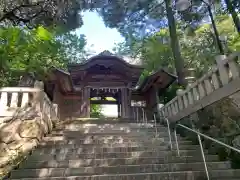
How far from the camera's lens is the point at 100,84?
39.7 ft

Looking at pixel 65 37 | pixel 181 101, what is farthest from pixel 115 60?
pixel 65 37

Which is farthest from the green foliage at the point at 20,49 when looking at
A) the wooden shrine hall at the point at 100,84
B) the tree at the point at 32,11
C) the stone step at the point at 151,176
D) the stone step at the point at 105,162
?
the stone step at the point at 151,176

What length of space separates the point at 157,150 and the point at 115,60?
23.9 ft

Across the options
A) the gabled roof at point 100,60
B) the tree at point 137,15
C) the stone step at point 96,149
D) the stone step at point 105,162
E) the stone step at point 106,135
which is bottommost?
the stone step at point 105,162

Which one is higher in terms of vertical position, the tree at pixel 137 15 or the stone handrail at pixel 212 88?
the tree at pixel 137 15

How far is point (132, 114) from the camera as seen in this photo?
1218 centimetres

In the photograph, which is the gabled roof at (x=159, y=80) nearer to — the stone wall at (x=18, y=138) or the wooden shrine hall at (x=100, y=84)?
the wooden shrine hall at (x=100, y=84)

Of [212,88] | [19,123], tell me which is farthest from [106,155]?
[212,88]

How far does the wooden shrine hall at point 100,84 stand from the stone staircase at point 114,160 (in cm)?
504

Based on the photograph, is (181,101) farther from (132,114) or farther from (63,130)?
(132,114)

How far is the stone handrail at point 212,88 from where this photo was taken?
468 centimetres

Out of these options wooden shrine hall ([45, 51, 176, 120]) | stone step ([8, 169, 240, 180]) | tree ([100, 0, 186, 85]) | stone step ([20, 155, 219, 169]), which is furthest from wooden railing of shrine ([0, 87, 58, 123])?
tree ([100, 0, 186, 85])

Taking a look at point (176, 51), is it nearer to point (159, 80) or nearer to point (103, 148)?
point (159, 80)

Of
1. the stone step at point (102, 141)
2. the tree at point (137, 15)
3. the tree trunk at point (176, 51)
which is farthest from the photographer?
the tree at point (137, 15)
